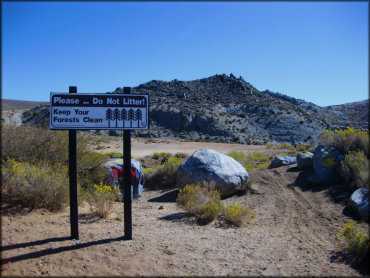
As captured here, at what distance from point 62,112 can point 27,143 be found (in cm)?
338

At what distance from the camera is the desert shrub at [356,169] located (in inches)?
310

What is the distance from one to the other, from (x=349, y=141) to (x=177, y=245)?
7428mm

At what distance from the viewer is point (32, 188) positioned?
6199 millimetres

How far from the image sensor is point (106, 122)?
5633 millimetres

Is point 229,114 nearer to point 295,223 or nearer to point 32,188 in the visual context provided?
point 295,223

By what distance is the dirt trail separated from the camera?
438cm

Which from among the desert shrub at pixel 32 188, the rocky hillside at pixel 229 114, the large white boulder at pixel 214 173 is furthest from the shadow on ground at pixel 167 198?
the rocky hillside at pixel 229 114

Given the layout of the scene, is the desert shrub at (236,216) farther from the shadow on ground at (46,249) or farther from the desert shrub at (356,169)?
the desert shrub at (356,169)

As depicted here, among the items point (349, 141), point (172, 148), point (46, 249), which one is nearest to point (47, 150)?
point (46, 249)

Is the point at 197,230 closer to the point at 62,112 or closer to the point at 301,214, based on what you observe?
the point at 301,214

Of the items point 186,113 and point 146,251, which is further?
point 186,113

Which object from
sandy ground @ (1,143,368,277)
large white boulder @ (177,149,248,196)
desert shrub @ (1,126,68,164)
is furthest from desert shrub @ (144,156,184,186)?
desert shrub @ (1,126,68,164)

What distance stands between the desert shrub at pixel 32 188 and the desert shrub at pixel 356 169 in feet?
23.6

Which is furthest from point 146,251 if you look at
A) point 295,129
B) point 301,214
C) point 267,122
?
point 267,122
